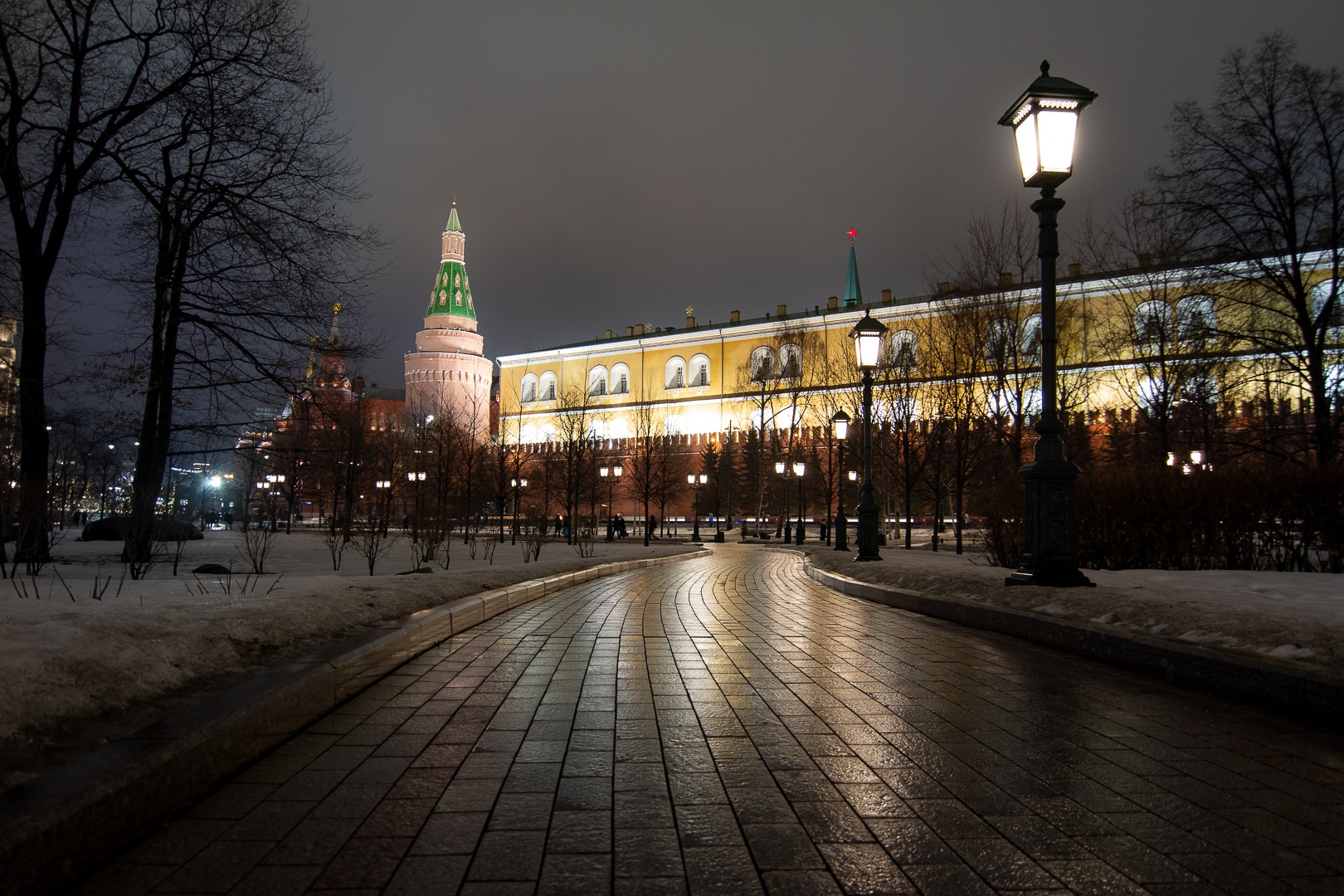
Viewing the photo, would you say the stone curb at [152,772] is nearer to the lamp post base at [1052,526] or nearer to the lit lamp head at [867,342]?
the lamp post base at [1052,526]

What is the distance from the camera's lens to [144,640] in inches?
172

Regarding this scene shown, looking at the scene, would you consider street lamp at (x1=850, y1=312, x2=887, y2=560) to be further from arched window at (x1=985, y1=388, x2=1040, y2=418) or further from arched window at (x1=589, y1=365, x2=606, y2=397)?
arched window at (x1=589, y1=365, x2=606, y2=397)

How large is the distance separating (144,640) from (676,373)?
7721 centimetres

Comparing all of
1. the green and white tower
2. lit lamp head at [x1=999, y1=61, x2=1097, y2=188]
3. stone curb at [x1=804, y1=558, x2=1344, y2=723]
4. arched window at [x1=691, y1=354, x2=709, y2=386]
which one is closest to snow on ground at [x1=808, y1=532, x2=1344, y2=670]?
stone curb at [x1=804, y1=558, x2=1344, y2=723]

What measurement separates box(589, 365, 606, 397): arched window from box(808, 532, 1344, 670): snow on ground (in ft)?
247

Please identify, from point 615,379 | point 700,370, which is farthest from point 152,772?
point 615,379

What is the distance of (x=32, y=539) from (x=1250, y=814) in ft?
44.8

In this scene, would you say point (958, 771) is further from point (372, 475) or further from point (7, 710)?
point (372, 475)

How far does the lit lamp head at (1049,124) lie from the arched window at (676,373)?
236 ft

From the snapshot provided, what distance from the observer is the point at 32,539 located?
1086 centimetres

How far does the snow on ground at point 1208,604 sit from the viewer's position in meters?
5.13

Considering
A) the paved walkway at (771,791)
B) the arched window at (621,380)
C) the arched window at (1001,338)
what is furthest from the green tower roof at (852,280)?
the paved walkway at (771,791)

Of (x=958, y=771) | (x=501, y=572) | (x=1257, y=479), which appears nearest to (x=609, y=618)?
(x=501, y=572)

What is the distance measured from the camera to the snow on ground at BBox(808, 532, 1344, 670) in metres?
5.13
